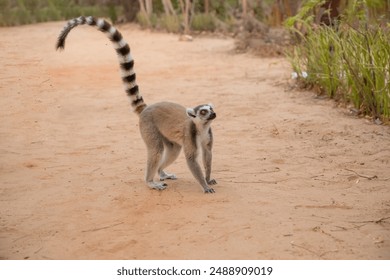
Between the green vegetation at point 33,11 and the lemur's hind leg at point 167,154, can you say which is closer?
the lemur's hind leg at point 167,154

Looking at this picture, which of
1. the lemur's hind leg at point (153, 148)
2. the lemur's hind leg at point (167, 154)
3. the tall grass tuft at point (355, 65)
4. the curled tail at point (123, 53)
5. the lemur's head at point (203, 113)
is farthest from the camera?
the tall grass tuft at point (355, 65)

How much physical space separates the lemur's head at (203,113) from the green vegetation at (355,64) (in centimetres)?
242

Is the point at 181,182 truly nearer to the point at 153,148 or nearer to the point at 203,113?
the point at 153,148

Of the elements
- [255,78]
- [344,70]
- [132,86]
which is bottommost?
[255,78]

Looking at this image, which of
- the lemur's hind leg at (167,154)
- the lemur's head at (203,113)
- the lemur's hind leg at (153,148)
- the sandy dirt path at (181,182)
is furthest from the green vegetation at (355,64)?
the lemur's hind leg at (153,148)

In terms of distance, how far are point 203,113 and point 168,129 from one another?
1.33ft

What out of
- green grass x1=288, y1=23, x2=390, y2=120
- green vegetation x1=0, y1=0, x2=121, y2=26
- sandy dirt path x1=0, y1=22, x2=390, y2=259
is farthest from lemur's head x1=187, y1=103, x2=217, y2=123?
green grass x1=288, y1=23, x2=390, y2=120

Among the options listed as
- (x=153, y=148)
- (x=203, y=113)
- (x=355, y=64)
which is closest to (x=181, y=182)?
(x=153, y=148)

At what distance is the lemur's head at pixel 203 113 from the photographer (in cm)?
425

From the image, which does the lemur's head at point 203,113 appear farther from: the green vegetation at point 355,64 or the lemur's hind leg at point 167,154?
the green vegetation at point 355,64

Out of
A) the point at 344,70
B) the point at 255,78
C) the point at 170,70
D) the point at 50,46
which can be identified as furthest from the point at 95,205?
the point at 170,70

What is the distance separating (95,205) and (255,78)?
6.25 metres
